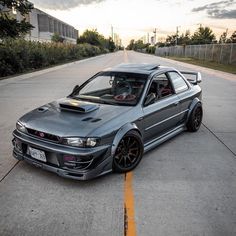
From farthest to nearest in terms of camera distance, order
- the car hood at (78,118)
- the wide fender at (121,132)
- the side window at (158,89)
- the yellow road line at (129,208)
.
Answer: the side window at (158,89) → the wide fender at (121,132) → the car hood at (78,118) → the yellow road line at (129,208)

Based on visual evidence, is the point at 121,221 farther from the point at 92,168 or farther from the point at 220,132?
the point at 220,132

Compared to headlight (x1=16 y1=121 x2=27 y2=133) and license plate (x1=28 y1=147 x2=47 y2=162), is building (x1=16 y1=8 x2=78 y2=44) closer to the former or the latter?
headlight (x1=16 y1=121 x2=27 y2=133)

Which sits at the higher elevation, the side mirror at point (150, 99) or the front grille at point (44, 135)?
the side mirror at point (150, 99)

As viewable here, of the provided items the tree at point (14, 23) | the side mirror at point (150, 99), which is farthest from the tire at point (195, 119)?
the tree at point (14, 23)

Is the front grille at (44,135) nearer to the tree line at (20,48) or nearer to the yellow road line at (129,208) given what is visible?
the yellow road line at (129,208)

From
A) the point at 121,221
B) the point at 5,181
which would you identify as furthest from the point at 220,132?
the point at 5,181

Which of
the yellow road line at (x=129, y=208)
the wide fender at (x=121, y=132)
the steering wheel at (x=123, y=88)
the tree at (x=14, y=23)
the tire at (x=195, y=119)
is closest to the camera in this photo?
the yellow road line at (x=129, y=208)

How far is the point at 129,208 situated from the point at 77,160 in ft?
2.82

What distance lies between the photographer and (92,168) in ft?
12.1

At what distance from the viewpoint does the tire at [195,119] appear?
595 cm

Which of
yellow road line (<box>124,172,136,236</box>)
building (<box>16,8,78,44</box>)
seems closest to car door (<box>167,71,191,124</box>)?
yellow road line (<box>124,172,136,236</box>)

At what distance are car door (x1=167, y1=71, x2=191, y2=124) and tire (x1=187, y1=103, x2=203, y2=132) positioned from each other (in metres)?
0.19

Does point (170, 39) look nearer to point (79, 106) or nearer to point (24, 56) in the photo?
point (24, 56)

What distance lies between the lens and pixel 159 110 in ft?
15.9
